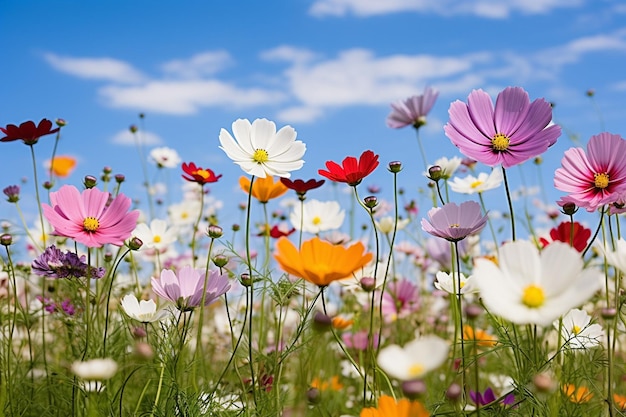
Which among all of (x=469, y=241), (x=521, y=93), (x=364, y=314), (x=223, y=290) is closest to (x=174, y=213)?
(x=364, y=314)

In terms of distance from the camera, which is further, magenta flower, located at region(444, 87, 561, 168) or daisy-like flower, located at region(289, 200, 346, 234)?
daisy-like flower, located at region(289, 200, 346, 234)

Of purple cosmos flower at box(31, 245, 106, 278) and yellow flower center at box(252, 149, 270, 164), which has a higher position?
yellow flower center at box(252, 149, 270, 164)

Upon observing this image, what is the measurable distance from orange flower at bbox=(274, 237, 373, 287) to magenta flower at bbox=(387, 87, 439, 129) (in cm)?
119

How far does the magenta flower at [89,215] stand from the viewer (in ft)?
3.40

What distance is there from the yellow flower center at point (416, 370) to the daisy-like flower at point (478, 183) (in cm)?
90

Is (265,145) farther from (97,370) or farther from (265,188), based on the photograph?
(97,370)

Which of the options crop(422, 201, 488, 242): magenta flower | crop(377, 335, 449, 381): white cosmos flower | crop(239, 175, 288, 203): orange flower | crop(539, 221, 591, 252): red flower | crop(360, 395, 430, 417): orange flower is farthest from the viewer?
crop(239, 175, 288, 203): orange flower

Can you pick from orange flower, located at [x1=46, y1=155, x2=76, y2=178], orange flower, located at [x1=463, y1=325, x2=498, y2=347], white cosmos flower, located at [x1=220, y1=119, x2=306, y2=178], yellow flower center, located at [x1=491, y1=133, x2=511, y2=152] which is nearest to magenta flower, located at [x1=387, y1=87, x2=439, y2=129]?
orange flower, located at [x1=463, y1=325, x2=498, y2=347]

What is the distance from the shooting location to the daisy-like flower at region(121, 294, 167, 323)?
3.46 feet

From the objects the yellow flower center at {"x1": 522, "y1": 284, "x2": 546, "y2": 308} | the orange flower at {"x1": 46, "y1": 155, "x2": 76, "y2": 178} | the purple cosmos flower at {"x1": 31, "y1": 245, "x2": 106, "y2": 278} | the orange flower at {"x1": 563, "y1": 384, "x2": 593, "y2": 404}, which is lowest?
the orange flower at {"x1": 563, "y1": 384, "x2": 593, "y2": 404}

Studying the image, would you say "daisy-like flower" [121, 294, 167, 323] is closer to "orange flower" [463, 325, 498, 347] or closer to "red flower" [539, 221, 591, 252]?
"orange flower" [463, 325, 498, 347]

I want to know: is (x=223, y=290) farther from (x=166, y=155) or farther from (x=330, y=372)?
(x=166, y=155)

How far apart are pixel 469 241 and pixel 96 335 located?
1213mm

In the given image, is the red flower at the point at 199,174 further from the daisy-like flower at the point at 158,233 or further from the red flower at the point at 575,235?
the red flower at the point at 575,235
